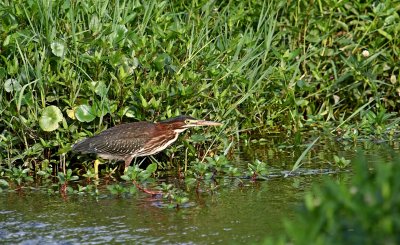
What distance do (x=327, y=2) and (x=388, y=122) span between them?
1.40m

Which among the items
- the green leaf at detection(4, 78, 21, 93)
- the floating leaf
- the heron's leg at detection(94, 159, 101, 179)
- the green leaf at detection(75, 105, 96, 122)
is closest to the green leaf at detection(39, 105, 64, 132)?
the green leaf at detection(75, 105, 96, 122)

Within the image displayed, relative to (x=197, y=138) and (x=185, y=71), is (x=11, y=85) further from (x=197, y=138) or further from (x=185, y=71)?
(x=197, y=138)

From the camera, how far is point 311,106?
1044cm

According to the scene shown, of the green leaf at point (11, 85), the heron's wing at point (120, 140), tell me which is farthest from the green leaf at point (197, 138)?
the green leaf at point (11, 85)

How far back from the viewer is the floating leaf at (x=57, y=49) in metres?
8.38

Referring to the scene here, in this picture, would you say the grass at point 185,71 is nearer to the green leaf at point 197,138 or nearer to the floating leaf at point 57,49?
the floating leaf at point 57,49

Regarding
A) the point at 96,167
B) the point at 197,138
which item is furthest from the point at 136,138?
the point at 197,138

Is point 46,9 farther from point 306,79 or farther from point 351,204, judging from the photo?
point 351,204

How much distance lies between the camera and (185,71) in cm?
872

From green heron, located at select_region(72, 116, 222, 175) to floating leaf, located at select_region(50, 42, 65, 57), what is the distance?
2.44ft

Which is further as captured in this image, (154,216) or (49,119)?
(49,119)

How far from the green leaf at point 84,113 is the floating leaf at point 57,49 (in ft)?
1.53

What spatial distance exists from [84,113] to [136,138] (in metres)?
0.52

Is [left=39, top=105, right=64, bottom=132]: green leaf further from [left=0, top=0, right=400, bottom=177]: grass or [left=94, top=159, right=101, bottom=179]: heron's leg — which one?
[left=94, top=159, right=101, bottom=179]: heron's leg
